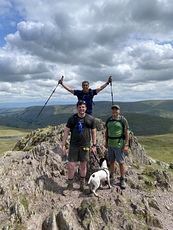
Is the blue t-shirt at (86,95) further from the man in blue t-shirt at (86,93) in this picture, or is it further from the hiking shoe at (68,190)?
the hiking shoe at (68,190)

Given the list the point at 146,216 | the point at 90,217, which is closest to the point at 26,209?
the point at 90,217

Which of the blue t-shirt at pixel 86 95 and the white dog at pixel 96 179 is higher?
the blue t-shirt at pixel 86 95

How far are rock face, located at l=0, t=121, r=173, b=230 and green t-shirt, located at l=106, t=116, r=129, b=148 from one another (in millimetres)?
3316

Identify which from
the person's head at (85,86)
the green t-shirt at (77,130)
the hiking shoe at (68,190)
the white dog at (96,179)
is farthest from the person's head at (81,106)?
the hiking shoe at (68,190)

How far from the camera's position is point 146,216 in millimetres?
13820

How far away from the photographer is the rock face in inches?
494

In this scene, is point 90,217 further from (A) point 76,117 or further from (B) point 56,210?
(A) point 76,117

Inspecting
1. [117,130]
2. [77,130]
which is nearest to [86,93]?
[117,130]

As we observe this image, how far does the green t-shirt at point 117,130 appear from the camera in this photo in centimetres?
1520

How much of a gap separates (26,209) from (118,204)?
5.98 metres

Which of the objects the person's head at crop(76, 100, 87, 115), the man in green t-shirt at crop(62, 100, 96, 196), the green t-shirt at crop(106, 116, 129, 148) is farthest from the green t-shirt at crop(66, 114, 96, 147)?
the green t-shirt at crop(106, 116, 129, 148)

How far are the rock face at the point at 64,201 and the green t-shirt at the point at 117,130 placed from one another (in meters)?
3.32

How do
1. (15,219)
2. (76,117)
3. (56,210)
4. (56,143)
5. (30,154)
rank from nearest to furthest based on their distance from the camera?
(15,219) → (56,210) → (76,117) → (30,154) → (56,143)

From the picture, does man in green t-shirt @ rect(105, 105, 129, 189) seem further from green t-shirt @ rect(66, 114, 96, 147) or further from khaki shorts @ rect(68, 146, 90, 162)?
khaki shorts @ rect(68, 146, 90, 162)
